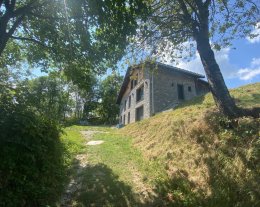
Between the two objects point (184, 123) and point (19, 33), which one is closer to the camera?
point (184, 123)

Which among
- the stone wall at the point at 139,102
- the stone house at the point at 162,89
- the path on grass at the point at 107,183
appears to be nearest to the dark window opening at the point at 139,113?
the stone house at the point at 162,89

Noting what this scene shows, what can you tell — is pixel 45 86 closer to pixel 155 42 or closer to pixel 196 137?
pixel 155 42

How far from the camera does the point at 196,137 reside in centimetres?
1015

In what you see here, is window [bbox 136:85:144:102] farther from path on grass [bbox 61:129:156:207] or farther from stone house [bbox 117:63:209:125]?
path on grass [bbox 61:129:156:207]

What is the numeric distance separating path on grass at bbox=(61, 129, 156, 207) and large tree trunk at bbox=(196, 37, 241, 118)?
439 centimetres

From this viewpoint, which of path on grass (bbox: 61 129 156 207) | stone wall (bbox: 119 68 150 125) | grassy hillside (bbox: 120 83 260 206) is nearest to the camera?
grassy hillside (bbox: 120 83 260 206)

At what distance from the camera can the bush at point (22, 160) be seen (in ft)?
16.9

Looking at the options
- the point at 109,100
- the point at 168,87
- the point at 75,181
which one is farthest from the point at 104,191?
the point at 109,100

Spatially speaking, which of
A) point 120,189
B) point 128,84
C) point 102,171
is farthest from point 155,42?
point 128,84

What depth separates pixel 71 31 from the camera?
11000 millimetres

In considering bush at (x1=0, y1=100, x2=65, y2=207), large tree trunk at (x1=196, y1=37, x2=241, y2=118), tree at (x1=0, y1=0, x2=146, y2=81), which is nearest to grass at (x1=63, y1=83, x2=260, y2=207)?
large tree trunk at (x1=196, y1=37, x2=241, y2=118)

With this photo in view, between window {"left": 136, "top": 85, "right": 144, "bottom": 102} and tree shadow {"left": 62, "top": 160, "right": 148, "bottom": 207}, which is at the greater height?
window {"left": 136, "top": 85, "right": 144, "bottom": 102}

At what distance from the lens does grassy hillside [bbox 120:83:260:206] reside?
6.68 metres

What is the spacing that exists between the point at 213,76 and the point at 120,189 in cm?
609
